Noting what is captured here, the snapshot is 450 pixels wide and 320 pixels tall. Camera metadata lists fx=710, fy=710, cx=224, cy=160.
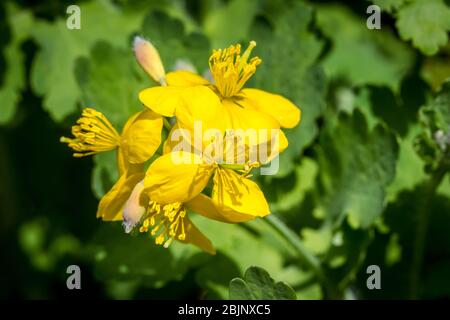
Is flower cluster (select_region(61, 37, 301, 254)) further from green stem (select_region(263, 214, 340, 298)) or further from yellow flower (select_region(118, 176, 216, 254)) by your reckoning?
green stem (select_region(263, 214, 340, 298))

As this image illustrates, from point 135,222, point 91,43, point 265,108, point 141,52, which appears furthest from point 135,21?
point 135,222

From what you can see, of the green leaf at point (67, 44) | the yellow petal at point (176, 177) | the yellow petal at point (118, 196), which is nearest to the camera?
the yellow petal at point (176, 177)

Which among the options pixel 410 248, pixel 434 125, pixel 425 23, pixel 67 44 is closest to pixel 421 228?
pixel 410 248

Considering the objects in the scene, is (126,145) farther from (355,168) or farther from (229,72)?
(355,168)

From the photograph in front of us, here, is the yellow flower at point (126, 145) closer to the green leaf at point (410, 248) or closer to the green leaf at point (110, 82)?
the green leaf at point (110, 82)

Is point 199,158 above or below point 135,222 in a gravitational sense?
above

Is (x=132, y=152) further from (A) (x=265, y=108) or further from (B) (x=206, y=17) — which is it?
(B) (x=206, y=17)

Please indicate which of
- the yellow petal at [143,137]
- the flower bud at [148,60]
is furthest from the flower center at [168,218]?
the flower bud at [148,60]
